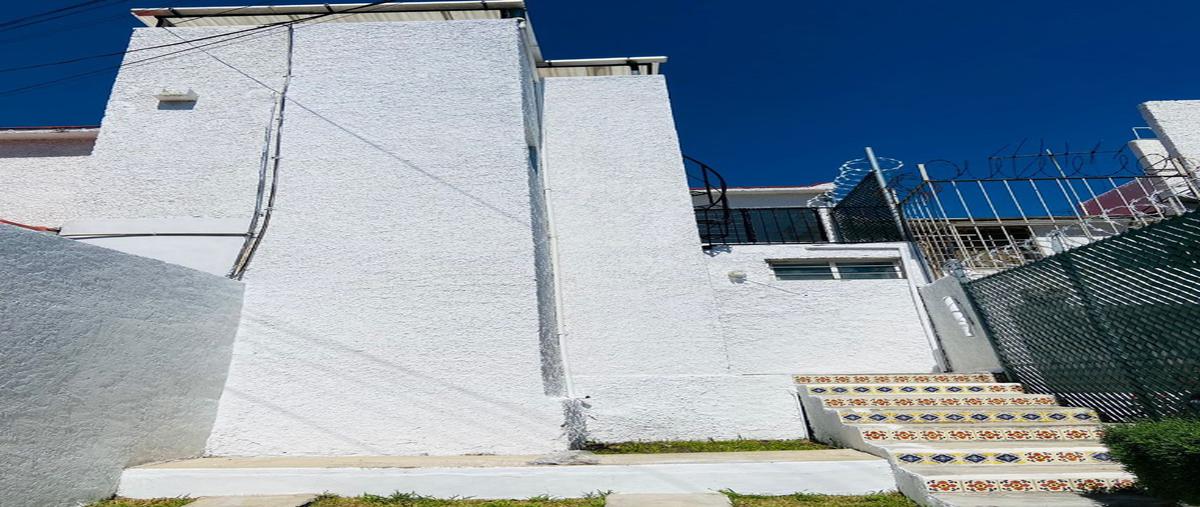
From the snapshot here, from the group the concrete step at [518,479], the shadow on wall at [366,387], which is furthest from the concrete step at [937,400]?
the shadow on wall at [366,387]

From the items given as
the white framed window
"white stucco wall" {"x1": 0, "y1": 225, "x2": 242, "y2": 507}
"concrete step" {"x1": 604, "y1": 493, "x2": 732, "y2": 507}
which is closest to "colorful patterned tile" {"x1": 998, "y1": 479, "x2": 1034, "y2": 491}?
"concrete step" {"x1": 604, "y1": 493, "x2": 732, "y2": 507}

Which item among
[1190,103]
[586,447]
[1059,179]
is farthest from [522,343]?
[1190,103]

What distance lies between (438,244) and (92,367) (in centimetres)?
285

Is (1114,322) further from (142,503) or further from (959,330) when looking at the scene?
(142,503)

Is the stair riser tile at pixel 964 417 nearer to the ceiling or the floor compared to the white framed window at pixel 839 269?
nearer to the floor

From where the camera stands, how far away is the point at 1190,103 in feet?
35.3

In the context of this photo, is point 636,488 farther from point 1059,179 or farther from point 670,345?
point 1059,179

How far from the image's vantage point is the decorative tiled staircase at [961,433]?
343 cm

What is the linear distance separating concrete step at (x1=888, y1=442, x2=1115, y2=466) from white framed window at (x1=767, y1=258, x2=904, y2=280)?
3.97 m

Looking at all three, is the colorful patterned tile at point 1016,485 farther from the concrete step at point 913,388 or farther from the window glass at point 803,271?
the window glass at point 803,271

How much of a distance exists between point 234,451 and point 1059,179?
1148 cm

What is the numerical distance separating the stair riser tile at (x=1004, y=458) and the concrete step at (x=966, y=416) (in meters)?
0.73

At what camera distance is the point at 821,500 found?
3564mm

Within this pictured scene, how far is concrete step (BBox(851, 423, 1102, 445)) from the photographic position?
425cm
